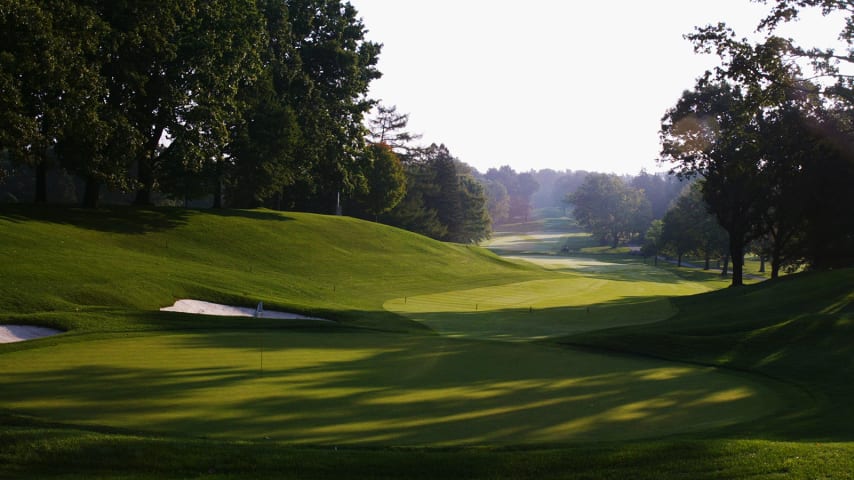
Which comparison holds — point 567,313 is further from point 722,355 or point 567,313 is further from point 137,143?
point 137,143

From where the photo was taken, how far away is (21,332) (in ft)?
54.9

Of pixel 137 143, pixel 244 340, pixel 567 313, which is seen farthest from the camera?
pixel 137 143

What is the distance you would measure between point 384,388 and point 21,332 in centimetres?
A: 1048

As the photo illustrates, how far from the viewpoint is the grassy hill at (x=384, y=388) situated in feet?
25.7

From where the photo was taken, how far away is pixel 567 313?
3309cm

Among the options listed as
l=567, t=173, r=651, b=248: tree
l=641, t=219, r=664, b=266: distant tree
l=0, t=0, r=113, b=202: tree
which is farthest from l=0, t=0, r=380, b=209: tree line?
l=567, t=173, r=651, b=248: tree

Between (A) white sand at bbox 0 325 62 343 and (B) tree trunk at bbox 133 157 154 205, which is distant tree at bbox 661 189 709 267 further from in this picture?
(A) white sand at bbox 0 325 62 343

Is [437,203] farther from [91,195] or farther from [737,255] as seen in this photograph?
[91,195]

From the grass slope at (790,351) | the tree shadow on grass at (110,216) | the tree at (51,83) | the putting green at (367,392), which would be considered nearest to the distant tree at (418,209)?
the tree shadow on grass at (110,216)

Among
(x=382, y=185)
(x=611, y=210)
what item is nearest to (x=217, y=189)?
(x=382, y=185)

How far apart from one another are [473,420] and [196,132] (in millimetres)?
36007

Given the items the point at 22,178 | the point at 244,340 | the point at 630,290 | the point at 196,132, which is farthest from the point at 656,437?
the point at 22,178

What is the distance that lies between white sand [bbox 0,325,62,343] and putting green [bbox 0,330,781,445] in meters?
1.95

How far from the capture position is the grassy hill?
25.7 feet
